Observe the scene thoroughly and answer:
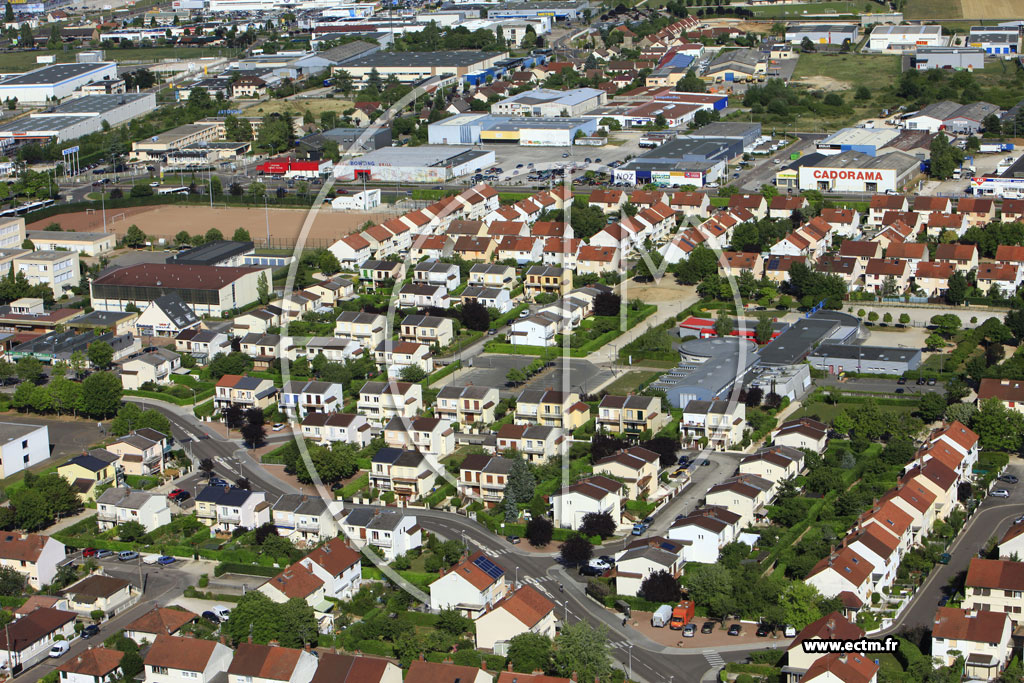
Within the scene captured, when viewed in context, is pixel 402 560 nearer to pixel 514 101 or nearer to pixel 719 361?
pixel 719 361

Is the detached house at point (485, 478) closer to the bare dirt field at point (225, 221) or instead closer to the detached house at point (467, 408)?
the detached house at point (467, 408)

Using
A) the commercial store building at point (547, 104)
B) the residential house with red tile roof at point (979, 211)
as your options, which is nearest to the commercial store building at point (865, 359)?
the residential house with red tile roof at point (979, 211)

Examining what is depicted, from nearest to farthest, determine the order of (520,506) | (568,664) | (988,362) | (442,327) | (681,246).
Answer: (568,664) < (520,506) < (988,362) < (442,327) < (681,246)

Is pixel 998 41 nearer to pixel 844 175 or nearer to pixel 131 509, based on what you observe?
pixel 844 175

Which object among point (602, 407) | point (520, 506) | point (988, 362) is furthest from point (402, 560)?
point (988, 362)

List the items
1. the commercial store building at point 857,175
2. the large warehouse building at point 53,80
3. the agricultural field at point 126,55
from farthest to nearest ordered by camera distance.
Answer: the agricultural field at point 126,55, the large warehouse building at point 53,80, the commercial store building at point 857,175

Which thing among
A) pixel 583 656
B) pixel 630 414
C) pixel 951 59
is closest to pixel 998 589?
pixel 583 656
